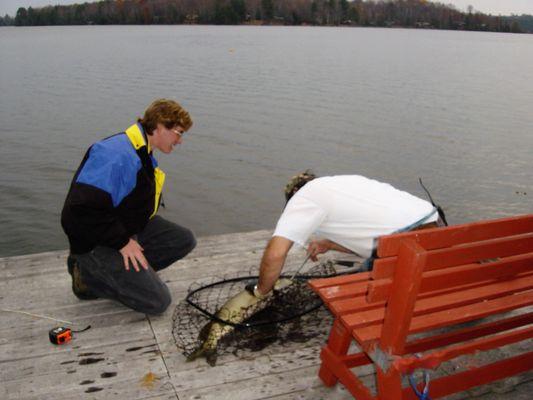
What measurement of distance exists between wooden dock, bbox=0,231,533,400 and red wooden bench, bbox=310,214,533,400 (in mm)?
235

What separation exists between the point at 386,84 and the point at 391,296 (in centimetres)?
2773

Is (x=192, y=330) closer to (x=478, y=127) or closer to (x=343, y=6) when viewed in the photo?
(x=478, y=127)

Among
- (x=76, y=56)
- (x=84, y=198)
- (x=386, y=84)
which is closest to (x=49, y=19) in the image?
(x=76, y=56)

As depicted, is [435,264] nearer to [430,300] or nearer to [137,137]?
[430,300]

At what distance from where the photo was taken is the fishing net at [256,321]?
376 centimetres

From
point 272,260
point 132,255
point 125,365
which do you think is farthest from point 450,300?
point 132,255

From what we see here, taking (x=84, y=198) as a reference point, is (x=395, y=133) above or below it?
below

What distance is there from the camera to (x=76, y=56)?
39.9 m

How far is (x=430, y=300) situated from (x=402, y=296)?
60 cm

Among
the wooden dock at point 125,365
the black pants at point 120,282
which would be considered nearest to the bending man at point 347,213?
the wooden dock at point 125,365

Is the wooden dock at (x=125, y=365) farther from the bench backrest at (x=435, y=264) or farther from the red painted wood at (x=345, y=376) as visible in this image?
the bench backrest at (x=435, y=264)

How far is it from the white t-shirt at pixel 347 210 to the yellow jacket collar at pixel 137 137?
131 cm

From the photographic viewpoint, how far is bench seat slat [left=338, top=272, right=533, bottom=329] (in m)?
2.73

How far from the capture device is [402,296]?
2307 mm
